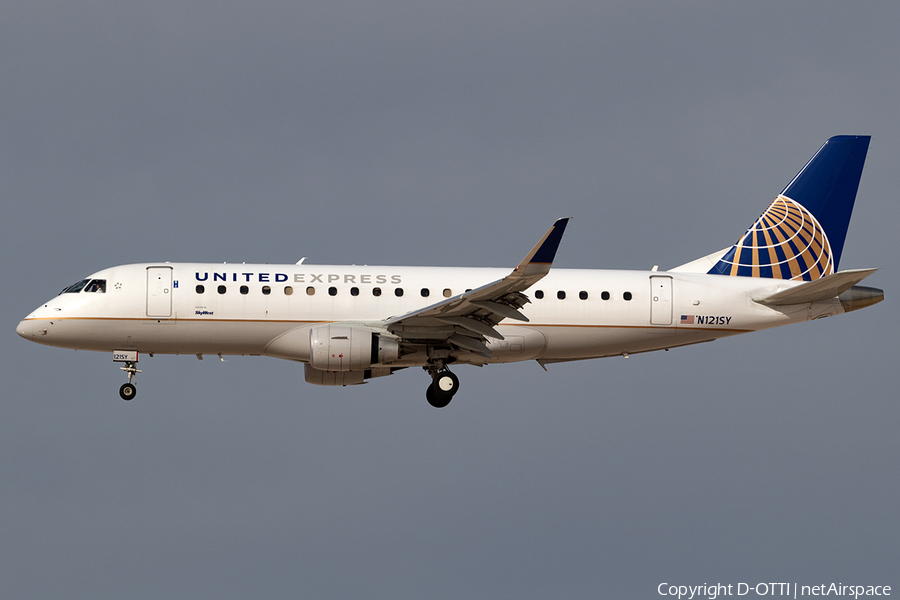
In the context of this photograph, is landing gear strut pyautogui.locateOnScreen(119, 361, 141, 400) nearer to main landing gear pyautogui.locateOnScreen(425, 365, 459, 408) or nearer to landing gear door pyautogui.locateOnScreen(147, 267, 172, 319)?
landing gear door pyautogui.locateOnScreen(147, 267, 172, 319)

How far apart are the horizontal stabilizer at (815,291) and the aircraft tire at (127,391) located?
20113 millimetres

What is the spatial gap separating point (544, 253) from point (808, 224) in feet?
47.5

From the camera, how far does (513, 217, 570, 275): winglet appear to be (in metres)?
29.5

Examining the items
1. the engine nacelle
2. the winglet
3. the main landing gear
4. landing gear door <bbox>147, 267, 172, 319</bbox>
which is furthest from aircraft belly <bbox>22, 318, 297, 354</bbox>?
the winglet

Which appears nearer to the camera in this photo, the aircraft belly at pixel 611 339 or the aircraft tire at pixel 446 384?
the aircraft tire at pixel 446 384

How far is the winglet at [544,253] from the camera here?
29469 millimetres

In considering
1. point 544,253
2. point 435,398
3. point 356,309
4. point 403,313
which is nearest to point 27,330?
point 356,309

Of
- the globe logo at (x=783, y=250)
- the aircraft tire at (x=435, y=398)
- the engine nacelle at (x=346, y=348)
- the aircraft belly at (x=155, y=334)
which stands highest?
the globe logo at (x=783, y=250)

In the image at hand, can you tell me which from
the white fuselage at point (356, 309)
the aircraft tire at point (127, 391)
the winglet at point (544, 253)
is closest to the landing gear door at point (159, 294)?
the white fuselage at point (356, 309)

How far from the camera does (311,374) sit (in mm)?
37812

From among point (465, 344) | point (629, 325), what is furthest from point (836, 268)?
point (465, 344)

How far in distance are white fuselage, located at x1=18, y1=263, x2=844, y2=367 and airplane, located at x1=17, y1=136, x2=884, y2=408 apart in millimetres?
32

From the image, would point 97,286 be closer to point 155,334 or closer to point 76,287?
point 76,287

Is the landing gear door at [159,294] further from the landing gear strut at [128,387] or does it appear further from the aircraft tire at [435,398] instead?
the aircraft tire at [435,398]
